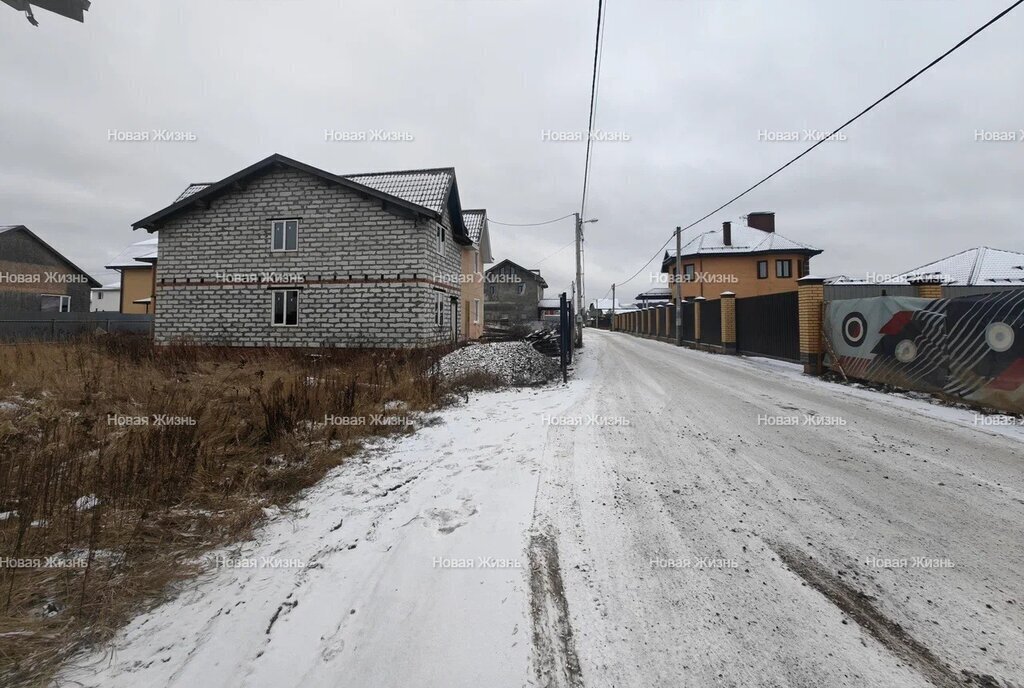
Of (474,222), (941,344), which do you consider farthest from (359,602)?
(474,222)

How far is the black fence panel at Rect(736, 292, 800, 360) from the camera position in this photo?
12663 mm

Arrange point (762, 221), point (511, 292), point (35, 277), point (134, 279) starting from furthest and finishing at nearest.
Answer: point (511, 292) < point (762, 221) < point (134, 279) < point (35, 277)

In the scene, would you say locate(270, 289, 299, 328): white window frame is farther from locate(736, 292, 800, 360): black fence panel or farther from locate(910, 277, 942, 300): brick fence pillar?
locate(910, 277, 942, 300): brick fence pillar

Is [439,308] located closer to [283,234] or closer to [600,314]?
[283,234]

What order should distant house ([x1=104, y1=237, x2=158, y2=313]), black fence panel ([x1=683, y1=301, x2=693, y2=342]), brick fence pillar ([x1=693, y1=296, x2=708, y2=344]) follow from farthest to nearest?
distant house ([x1=104, y1=237, x2=158, y2=313]), black fence panel ([x1=683, y1=301, x2=693, y2=342]), brick fence pillar ([x1=693, y1=296, x2=708, y2=344])

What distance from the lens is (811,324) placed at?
10.9 meters

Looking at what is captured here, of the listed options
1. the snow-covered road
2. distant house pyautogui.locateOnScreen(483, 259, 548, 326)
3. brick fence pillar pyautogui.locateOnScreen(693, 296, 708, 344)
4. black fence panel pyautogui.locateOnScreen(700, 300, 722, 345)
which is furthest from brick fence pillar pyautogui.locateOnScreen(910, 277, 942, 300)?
distant house pyautogui.locateOnScreen(483, 259, 548, 326)

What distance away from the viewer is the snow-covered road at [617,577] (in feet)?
6.34

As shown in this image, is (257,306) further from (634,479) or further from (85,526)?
(634,479)

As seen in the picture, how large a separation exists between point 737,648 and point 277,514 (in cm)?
327

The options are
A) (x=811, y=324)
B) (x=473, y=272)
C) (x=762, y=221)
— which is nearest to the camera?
(x=811, y=324)

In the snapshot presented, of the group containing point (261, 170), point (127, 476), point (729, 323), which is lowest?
point (127, 476)

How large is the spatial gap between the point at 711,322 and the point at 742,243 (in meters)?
23.7

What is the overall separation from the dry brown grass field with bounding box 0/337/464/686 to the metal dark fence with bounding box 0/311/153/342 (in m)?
13.6
